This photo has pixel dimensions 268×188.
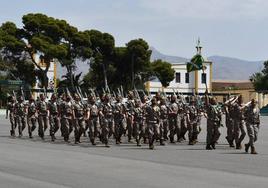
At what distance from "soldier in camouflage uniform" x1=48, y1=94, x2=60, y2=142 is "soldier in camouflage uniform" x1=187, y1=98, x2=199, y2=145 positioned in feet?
16.8

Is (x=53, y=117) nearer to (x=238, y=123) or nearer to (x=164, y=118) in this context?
(x=164, y=118)

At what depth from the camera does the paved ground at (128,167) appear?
11633 millimetres

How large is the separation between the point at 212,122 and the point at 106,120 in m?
3.70

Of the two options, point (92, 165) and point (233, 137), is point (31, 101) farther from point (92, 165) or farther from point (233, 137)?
point (92, 165)

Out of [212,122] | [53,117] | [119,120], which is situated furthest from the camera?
[53,117]

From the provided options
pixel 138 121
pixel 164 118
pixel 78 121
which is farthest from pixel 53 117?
pixel 164 118

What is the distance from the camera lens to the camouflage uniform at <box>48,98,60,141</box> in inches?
927

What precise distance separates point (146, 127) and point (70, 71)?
45993 mm

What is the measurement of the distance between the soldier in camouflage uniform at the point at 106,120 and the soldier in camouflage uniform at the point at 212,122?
346cm

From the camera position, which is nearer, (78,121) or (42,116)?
(78,121)

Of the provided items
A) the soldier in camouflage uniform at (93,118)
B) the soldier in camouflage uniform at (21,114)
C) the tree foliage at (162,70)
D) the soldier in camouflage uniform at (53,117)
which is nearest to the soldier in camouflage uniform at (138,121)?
the soldier in camouflage uniform at (93,118)

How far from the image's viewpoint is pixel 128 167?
560 inches

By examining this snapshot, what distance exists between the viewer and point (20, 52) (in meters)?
62.4

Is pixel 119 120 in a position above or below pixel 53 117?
below
